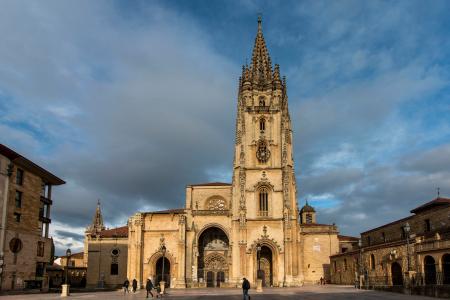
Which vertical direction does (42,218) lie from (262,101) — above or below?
below

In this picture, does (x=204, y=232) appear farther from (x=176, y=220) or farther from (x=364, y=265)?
(x=364, y=265)

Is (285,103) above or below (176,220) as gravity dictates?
above

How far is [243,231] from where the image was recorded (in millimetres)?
52594

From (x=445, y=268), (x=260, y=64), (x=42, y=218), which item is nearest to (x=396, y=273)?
(x=445, y=268)

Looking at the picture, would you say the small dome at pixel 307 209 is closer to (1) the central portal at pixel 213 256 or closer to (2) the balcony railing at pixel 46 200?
(1) the central portal at pixel 213 256

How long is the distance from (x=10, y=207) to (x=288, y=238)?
29.4 metres

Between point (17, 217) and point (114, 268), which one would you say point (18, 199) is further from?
point (114, 268)

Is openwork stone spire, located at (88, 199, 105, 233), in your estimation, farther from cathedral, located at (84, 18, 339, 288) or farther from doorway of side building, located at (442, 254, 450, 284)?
doorway of side building, located at (442, 254, 450, 284)

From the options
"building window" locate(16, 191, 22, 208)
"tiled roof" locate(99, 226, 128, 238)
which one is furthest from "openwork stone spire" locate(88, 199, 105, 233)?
"building window" locate(16, 191, 22, 208)

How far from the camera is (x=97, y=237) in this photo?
61188mm

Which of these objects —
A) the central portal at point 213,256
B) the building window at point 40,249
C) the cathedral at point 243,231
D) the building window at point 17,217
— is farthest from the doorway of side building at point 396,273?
the building window at point 17,217

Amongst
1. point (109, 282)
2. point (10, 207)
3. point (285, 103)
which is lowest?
point (109, 282)

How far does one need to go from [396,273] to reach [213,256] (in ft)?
76.1

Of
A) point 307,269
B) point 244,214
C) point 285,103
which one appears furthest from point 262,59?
point 307,269
